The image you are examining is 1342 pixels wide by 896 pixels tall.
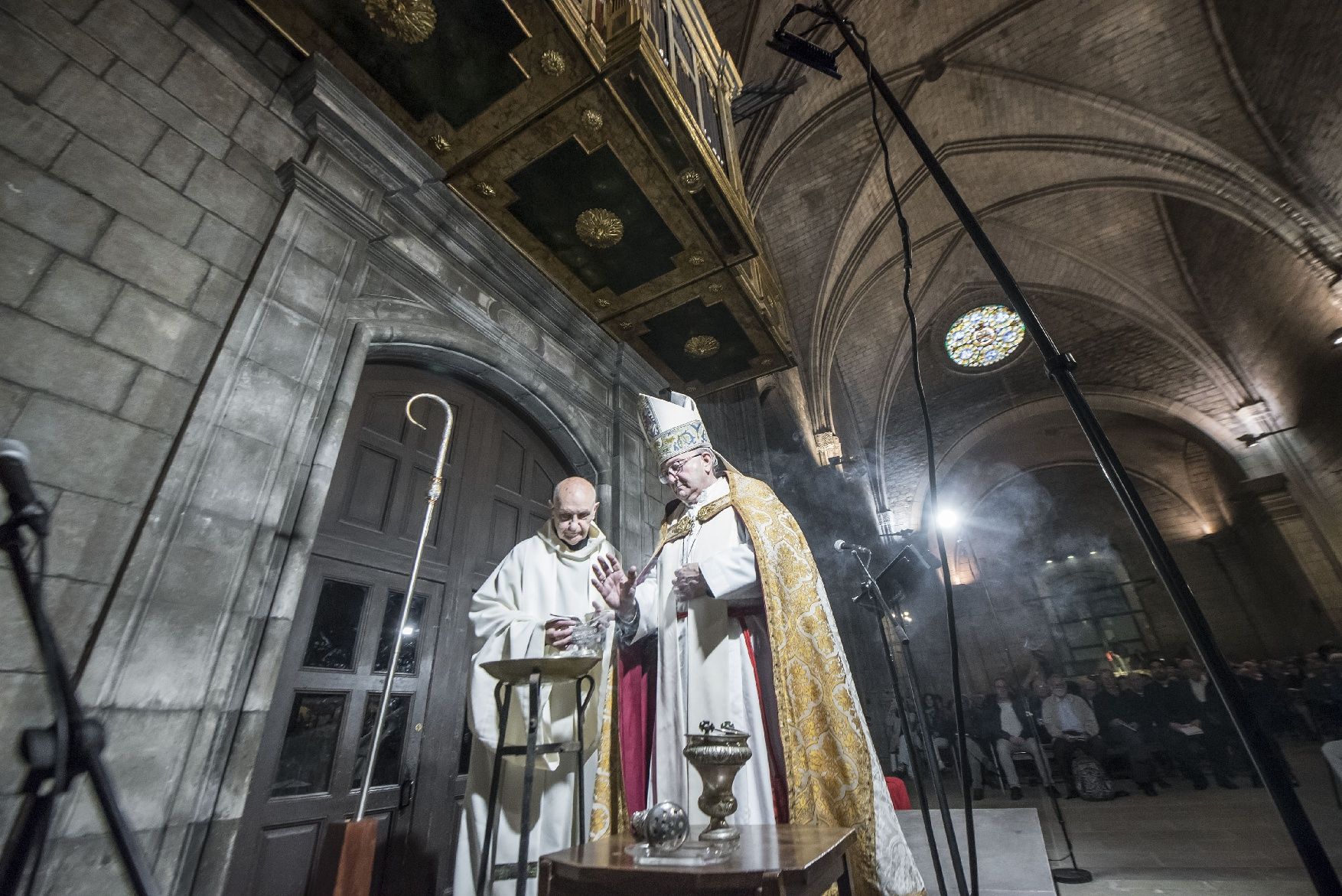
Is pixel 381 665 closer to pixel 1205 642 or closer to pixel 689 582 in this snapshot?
pixel 689 582

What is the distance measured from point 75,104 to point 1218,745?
11.9 m

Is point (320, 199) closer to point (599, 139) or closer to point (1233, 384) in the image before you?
point (599, 139)

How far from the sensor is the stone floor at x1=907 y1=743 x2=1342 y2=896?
324 cm

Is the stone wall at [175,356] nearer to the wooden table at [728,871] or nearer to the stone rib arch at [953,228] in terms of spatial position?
the wooden table at [728,871]

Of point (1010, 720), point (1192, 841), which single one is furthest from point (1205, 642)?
point (1010, 720)

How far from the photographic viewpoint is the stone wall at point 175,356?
5.79ft

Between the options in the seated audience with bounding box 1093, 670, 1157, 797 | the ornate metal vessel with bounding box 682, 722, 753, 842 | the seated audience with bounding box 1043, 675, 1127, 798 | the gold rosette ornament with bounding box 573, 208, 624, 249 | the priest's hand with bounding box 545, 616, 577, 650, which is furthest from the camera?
the seated audience with bounding box 1043, 675, 1127, 798

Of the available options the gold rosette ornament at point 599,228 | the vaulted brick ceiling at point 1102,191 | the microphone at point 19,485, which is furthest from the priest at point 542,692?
the vaulted brick ceiling at point 1102,191

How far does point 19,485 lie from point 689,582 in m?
1.64

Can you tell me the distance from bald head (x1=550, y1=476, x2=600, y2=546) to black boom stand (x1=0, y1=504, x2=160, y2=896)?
204 cm

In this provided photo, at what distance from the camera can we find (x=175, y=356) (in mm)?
2158

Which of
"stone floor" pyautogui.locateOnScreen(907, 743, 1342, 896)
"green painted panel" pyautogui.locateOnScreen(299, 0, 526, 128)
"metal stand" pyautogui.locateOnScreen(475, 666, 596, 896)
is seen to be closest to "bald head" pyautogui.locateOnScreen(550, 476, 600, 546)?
"metal stand" pyautogui.locateOnScreen(475, 666, 596, 896)

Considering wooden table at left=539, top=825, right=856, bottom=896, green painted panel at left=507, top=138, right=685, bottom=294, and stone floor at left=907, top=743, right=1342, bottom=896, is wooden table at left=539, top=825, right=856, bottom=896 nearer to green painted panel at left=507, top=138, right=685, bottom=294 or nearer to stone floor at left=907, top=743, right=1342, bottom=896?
stone floor at left=907, top=743, right=1342, bottom=896

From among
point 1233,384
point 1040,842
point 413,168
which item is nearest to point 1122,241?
point 1233,384
